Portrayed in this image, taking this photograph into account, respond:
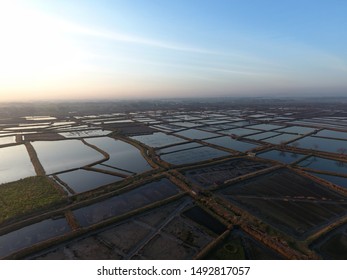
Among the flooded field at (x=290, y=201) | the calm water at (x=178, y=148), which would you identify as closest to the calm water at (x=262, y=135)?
the calm water at (x=178, y=148)

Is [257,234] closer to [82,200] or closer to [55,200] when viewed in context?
[82,200]

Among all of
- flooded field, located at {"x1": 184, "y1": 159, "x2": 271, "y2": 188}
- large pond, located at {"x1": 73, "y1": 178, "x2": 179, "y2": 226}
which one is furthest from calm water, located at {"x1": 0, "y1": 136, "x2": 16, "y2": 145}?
flooded field, located at {"x1": 184, "y1": 159, "x2": 271, "y2": 188}

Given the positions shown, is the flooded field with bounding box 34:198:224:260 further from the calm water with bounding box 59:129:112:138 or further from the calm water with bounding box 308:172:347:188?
the calm water with bounding box 59:129:112:138

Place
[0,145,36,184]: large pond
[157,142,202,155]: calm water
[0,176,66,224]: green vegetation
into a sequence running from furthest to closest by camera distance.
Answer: [157,142,202,155]: calm water → [0,145,36,184]: large pond → [0,176,66,224]: green vegetation

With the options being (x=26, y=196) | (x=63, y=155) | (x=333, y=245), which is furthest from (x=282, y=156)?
(x=63, y=155)

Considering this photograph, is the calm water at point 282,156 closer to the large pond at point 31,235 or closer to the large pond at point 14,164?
the large pond at point 31,235

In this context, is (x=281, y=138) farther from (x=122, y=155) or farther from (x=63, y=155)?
(x=63, y=155)

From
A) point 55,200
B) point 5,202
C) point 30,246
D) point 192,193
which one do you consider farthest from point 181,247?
point 5,202
